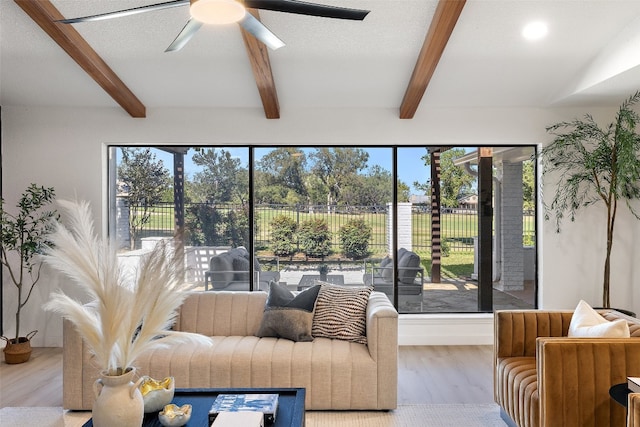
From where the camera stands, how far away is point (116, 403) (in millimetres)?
1773

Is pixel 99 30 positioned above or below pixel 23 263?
above

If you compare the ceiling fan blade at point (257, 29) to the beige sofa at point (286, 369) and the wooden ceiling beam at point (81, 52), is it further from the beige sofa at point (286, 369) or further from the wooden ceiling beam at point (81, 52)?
the beige sofa at point (286, 369)

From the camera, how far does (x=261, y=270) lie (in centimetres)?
484

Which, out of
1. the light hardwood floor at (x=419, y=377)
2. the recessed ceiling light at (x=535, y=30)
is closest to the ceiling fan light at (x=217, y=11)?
the recessed ceiling light at (x=535, y=30)

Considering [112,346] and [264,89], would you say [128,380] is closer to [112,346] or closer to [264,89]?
[112,346]

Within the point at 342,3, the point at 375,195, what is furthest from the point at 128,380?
the point at 375,195

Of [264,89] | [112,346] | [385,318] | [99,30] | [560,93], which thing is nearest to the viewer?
[112,346]

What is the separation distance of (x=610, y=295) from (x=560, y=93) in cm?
204

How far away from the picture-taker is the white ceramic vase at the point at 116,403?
1.77 metres

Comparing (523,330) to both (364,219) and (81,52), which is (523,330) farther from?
(81,52)

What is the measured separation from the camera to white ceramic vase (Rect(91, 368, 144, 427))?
1.77 meters

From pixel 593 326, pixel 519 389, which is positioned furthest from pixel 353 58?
pixel 519 389

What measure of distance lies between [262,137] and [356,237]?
1.38 metres

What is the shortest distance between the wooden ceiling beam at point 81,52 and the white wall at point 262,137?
0.37m
